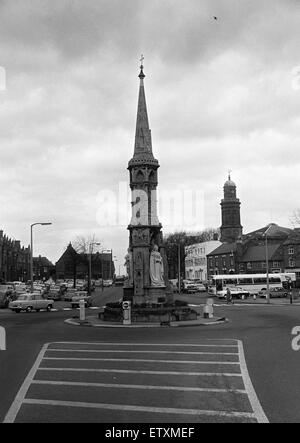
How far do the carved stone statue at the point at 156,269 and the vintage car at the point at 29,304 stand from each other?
15000 mm

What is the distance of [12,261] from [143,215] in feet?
357

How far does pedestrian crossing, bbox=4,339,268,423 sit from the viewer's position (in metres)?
8.68

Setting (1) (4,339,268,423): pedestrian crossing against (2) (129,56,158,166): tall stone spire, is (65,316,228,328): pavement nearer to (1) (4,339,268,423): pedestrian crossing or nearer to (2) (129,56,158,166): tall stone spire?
(1) (4,339,268,423): pedestrian crossing

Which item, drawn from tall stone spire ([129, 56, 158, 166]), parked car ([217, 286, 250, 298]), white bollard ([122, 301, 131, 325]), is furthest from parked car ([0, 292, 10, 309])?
parked car ([217, 286, 250, 298])

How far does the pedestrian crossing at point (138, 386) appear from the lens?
342 inches

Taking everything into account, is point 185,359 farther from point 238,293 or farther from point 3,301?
point 238,293

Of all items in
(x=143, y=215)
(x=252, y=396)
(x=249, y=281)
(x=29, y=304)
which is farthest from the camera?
(x=249, y=281)

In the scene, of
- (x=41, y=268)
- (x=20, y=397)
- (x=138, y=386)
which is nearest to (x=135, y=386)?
(x=138, y=386)

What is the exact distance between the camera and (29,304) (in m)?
41.3

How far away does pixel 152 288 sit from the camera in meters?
29.9

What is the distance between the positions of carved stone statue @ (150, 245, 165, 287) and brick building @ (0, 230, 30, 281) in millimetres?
83900
